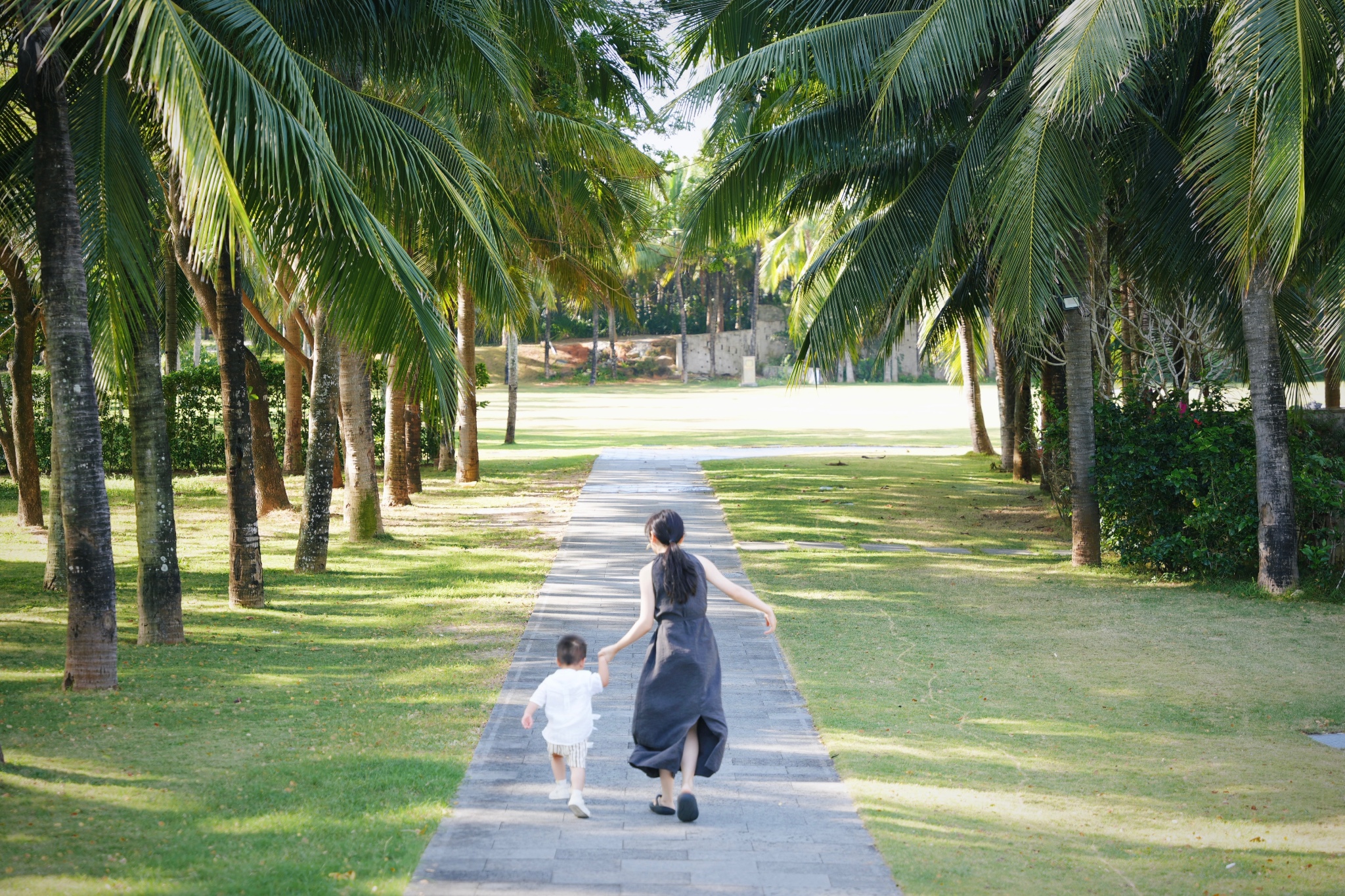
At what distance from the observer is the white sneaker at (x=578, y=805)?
495 cm

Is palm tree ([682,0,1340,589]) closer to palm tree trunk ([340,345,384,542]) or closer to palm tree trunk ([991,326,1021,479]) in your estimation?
palm tree trunk ([991,326,1021,479])

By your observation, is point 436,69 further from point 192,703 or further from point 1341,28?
point 1341,28

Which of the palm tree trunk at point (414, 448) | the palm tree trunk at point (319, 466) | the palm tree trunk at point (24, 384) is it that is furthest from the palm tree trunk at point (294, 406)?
the palm tree trunk at point (319, 466)

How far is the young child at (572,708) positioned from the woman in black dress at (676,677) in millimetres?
162

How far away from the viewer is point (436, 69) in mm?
9305

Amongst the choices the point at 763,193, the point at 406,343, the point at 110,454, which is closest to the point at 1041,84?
the point at 763,193

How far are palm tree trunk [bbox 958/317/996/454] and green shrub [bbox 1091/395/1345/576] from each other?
11.8 metres

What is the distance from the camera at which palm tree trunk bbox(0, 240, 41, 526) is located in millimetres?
12133

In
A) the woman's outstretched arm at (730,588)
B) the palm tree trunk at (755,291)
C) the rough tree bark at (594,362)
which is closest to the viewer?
the woman's outstretched arm at (730,588)

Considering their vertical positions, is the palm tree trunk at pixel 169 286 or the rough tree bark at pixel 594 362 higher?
the rough tree bark at pixel 594 362

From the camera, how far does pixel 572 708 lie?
16.4ft

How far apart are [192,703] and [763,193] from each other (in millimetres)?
9189

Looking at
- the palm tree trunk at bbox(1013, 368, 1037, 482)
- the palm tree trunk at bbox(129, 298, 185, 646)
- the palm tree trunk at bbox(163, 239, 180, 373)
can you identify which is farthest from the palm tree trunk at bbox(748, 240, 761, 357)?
the palm tree trunk at bbox(129, 298, 185, 646)

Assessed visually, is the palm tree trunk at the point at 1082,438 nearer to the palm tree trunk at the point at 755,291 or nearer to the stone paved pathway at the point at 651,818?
the stone paved pathway at the point at 651,818
